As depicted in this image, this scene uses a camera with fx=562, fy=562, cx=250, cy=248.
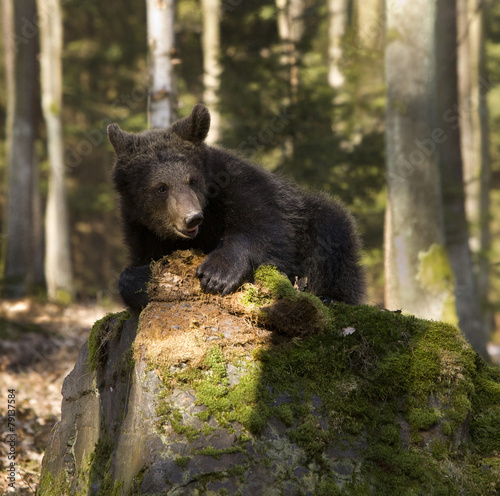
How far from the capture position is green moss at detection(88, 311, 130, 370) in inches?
165

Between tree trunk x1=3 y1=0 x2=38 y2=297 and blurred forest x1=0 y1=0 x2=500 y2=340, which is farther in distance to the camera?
tree trunk x1=3 y1=0 x2=38 y2=297

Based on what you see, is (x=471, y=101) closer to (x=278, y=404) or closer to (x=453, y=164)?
(x=453, y=164)

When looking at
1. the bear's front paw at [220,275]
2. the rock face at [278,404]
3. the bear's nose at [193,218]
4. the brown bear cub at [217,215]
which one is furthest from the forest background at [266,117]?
the bear's front paw at [220,275]

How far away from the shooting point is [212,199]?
5.04m

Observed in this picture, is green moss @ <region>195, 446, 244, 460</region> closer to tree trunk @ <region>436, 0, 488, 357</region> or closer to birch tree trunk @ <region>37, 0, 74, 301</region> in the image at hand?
tree trunk @ <region>436, 0, 488, 357</region>

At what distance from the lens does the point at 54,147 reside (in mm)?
17219

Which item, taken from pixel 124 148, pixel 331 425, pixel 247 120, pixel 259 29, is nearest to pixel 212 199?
pixel 124 148

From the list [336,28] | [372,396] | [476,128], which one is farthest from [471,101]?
[372,396]

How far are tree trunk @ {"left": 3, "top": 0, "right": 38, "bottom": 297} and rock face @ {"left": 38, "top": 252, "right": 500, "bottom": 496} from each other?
39.1 feet

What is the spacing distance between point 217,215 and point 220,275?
1106mm

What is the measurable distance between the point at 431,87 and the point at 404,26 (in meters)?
1.00

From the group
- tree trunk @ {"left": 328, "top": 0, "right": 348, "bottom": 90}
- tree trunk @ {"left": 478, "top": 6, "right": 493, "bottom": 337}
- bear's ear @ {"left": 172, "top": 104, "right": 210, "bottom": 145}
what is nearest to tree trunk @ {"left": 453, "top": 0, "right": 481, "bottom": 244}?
tree trunk @ {"left": 478, "top": 6, "right": 493, "bottom": 337}

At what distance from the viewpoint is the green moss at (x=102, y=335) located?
165 inches

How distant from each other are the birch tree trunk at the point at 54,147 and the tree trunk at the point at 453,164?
1086 cm
